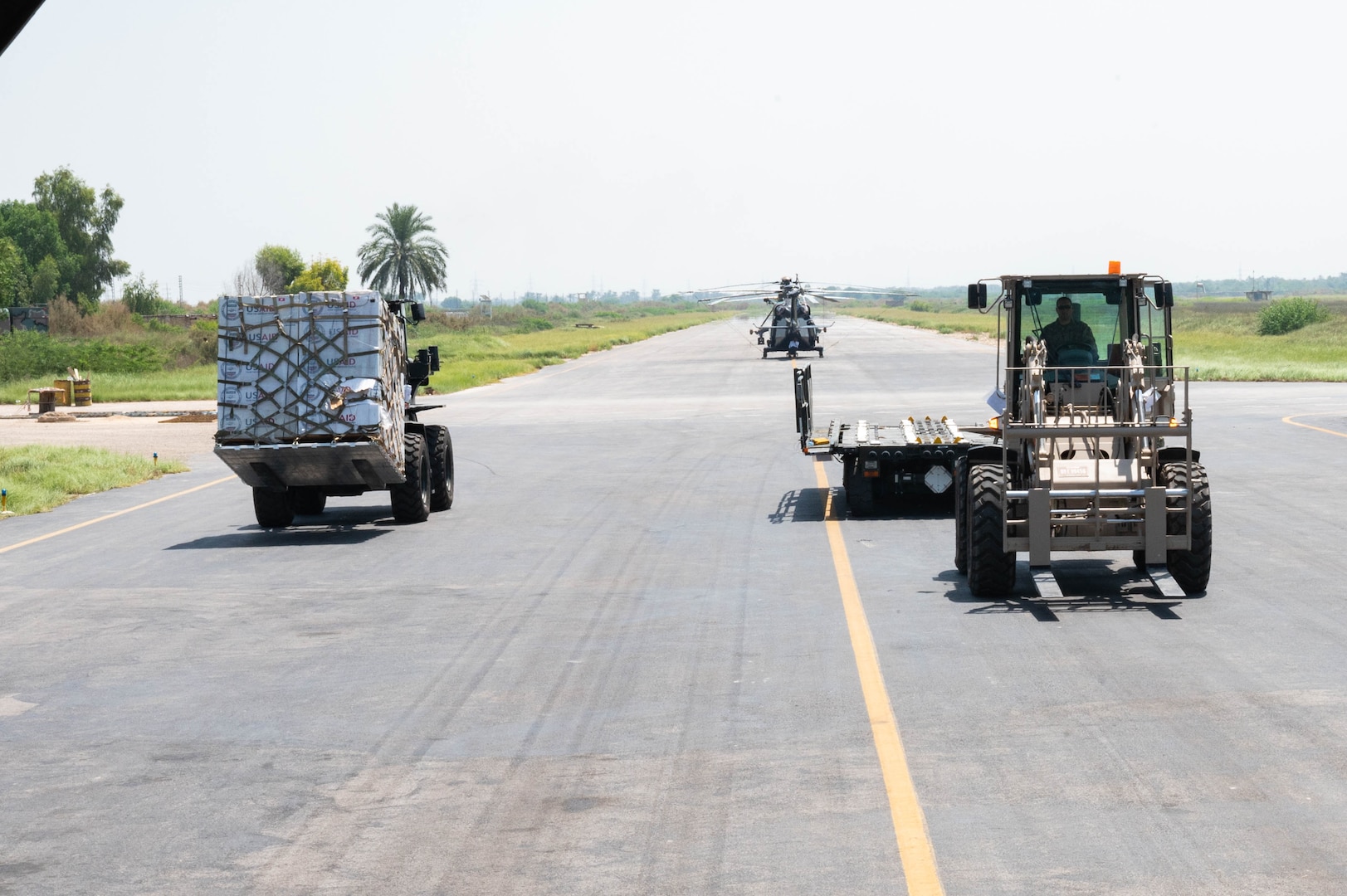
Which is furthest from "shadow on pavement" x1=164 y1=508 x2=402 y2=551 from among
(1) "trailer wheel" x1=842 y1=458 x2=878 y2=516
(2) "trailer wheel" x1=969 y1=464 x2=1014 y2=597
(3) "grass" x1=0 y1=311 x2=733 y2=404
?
(3) "grass" x1=0 y1=311 x2=733 y2=404

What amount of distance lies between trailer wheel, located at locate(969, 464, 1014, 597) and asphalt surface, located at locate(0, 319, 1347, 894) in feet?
0.60

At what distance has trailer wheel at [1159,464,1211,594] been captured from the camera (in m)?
12.0

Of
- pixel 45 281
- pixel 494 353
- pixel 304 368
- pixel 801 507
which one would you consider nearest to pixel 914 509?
pixel 801 507

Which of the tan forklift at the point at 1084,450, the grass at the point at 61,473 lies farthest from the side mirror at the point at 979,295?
the grass at the point at 61,473

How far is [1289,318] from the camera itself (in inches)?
3952

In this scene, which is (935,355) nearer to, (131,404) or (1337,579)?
(131,404)

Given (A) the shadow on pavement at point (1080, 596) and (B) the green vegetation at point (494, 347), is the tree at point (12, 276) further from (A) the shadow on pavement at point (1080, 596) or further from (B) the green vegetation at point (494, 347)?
(A) the shadow on pavement at point (1080, 596)

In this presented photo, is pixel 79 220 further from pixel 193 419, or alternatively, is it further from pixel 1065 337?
pixel 1065 337

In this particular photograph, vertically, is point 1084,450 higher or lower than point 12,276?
lower

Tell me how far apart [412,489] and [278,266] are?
111 metres

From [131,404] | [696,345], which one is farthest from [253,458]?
[696,345]

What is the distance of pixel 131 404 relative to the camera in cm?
4862

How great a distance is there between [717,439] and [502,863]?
22.6m

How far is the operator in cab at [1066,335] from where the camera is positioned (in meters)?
14.4
